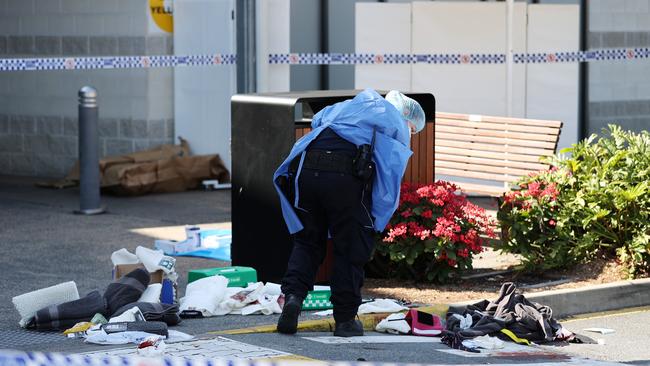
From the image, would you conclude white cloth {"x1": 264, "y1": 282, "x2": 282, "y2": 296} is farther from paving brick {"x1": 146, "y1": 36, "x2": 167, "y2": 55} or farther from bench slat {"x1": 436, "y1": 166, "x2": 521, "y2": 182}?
paving brick {"x1": 146, "y1": 36, "x2": 167, "y2": 55}

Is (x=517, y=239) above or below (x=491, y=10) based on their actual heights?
below

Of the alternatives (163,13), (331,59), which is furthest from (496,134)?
(163,13)

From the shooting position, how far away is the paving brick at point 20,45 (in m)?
16.3

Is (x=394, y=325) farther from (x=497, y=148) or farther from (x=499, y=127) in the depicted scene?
(x=499, y=127)

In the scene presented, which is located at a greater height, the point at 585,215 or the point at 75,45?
the point at 75,45

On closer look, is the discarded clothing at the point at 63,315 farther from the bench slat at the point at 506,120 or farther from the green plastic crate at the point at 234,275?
the bench slat at the point at 506,120

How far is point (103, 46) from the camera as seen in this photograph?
15.7m

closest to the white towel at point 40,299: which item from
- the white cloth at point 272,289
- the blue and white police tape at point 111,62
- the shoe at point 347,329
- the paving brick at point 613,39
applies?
the white cloth at point 272,289

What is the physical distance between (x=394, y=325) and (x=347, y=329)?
0.40 meters

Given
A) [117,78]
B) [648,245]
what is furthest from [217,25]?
[648,245]

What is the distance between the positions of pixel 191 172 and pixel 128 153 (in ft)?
2.99

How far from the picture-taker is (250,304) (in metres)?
8.77

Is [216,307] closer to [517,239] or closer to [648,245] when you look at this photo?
[517,239]

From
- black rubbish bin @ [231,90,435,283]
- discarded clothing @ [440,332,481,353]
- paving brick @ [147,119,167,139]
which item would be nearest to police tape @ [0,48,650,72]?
paving brick @ [147,119,167,139]
